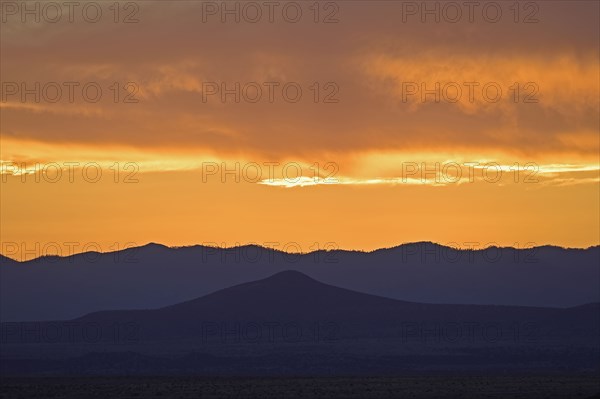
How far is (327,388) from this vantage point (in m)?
73.3

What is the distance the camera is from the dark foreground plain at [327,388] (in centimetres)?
6706

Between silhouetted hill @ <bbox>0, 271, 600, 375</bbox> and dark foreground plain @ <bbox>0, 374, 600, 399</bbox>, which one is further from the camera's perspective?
silhouetted hill @ <bbox>0, 271, 600, 375</bbox>

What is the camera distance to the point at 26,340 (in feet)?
492

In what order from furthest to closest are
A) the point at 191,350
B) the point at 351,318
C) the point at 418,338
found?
the point at 351,318, the point at 418,338, the point at 191,350

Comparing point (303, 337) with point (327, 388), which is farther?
point (303, 337)

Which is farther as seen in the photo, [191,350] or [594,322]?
[594,322]

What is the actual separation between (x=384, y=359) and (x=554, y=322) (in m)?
45.9

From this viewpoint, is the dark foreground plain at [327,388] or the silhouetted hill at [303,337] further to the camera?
the silhouetted hill at [303,337]

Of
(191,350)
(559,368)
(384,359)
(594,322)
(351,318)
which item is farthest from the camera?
(351,318)

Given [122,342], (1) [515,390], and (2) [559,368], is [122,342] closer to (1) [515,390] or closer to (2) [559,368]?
(2) [559,368]

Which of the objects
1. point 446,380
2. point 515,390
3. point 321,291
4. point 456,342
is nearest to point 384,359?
point 456,342

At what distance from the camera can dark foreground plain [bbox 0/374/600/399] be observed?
6706 cm

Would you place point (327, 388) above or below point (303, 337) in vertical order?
above

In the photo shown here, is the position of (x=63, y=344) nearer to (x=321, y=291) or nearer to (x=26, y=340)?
(x=26, y=340)
